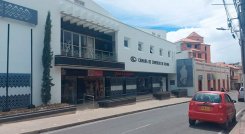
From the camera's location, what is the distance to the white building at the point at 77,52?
1719 cm

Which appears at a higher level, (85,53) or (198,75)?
(85,53)

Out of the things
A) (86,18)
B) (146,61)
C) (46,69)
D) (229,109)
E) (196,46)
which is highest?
(196,46)

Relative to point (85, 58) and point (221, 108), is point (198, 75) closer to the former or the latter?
point (85, 58)

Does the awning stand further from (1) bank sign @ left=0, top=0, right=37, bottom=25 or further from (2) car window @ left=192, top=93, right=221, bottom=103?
(2) car window @ left=192, top=93, right=221, bottom=103

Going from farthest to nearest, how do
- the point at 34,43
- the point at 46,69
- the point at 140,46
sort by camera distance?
the point at 140,46 → the point at 46,69 → the point at 34,43

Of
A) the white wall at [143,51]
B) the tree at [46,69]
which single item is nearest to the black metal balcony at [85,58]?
the tree at [46,69]

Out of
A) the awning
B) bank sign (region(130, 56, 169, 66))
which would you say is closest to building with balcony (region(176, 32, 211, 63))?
bank sign (region(130, 56, 169, 66))

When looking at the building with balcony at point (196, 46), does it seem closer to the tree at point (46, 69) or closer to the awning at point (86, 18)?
the awning at point (86, 18)

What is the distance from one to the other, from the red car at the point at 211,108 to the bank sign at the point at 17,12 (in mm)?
10948

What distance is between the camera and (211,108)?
1336 cm

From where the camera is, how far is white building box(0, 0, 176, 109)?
1719 centimetres

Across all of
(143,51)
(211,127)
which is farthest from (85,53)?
(211,127)

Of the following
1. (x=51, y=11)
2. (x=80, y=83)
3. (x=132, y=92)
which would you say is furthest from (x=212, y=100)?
(x=132, y=92)

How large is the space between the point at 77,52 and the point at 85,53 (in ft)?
4.36
